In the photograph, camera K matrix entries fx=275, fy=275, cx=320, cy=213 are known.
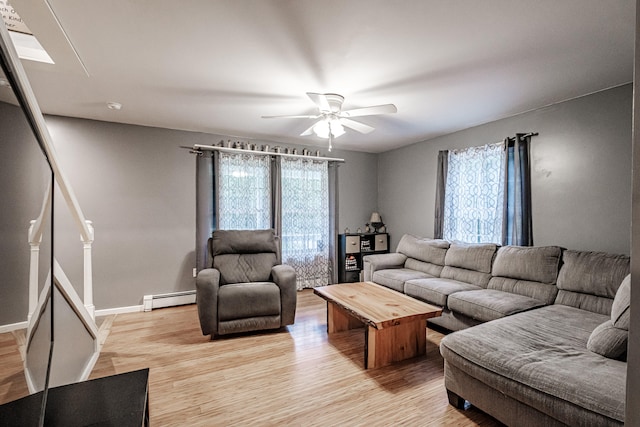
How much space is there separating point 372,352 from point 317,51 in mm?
2350

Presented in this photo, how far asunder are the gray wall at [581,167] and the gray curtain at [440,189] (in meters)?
0.50

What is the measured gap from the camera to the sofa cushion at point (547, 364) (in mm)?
1247

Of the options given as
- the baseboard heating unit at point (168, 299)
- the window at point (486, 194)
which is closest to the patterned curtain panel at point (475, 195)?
the window at point (486, 194)

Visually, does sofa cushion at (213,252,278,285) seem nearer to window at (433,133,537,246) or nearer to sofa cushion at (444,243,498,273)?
sofa cushion at (444,243,498,273)

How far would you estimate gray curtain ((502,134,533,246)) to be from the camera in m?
3.11

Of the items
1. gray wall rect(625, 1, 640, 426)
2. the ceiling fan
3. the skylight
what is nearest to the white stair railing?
the skylight

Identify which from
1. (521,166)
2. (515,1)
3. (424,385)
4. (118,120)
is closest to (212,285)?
(424,385)

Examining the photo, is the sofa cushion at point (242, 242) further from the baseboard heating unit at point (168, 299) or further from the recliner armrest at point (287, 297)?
the baseboard heating unit at point (168, 299)

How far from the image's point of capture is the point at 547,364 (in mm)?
1459

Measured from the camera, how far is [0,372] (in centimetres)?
66

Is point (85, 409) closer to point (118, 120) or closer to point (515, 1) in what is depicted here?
point (515, 1)

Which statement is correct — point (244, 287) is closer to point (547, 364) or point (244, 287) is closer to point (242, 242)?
point (242, 242)

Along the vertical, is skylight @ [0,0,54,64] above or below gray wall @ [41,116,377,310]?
above

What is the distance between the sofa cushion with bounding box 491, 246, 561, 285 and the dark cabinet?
7.15 ft
